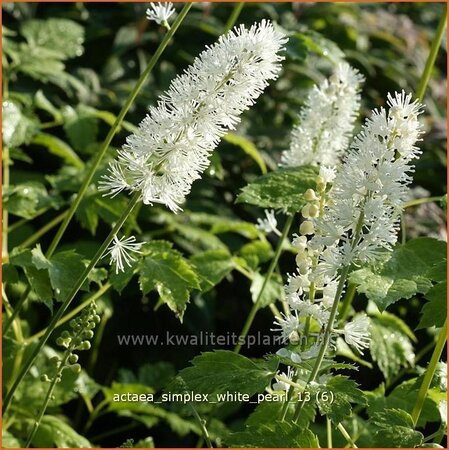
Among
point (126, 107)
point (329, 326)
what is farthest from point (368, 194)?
point (126, 107)

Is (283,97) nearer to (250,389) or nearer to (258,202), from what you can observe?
(258,202)

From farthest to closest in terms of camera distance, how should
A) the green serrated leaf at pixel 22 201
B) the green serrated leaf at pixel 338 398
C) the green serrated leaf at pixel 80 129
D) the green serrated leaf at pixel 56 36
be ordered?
the green serrated leaf at pixel 56 36 < the green serrated leaf at pixel 80 129 < the green serrated leaf at pixel 22 201 < the green serrated leaf at pixel 338 398

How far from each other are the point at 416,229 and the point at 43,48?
165 centimetres

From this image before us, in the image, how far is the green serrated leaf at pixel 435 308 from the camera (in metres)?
1.59

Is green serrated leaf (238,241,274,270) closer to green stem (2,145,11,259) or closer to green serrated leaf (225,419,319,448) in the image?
green stem (2,145,11,259)

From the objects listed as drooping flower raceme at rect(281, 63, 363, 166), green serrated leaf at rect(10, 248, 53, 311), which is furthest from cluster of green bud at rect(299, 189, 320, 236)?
green serrated leaf at rect(10, 248, 53, 311)

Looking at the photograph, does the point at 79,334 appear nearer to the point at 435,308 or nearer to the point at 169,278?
the point at 169,278

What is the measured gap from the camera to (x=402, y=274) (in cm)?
158

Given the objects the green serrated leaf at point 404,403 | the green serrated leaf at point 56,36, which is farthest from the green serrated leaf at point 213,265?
the green serrated leaf at point 56,36

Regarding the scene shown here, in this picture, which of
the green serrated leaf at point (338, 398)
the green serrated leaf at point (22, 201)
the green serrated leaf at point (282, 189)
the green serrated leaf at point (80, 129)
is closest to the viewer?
the green serrated leaf at point (338, 398)

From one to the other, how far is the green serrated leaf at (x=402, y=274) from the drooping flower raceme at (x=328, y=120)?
372 mm

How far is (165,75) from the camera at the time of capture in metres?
3.77

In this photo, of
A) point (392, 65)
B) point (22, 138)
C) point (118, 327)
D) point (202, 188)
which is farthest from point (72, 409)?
point (392, 65)

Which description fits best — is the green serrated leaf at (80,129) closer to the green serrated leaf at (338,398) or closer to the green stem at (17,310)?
the green stem at (17,310)
